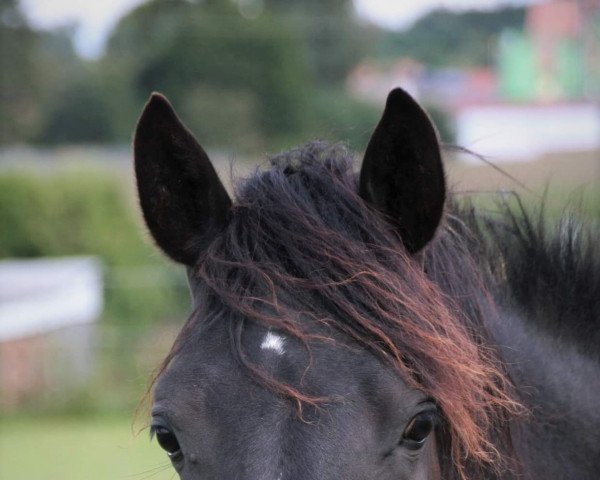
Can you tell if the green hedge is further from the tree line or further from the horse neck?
the tree line

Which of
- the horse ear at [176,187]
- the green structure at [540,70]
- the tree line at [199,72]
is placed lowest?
the tree line at [199,72]

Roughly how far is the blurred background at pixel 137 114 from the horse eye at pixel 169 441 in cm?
928

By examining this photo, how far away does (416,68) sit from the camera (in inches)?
2298

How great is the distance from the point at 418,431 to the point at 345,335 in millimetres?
320

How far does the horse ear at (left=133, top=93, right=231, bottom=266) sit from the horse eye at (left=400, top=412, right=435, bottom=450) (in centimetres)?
84

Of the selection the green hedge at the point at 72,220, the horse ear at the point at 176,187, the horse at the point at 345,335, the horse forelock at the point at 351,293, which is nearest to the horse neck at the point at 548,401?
the horse at the point at 345,335

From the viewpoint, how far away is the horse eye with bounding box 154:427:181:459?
2.53m

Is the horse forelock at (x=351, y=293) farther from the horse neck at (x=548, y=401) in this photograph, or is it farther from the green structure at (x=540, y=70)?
the green structure at (x=540, y=70)

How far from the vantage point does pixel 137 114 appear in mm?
50312

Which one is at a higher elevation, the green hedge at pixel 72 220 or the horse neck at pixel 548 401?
the horse neck at pixel 548 401

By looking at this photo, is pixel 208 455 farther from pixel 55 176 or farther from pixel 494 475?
pixel 55 176

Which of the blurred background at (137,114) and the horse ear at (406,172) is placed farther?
the blurred background at (137,114)

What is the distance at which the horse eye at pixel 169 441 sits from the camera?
2.53 meters

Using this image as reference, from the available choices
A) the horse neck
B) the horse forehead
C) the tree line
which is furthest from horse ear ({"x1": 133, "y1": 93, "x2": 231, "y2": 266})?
the tree line
